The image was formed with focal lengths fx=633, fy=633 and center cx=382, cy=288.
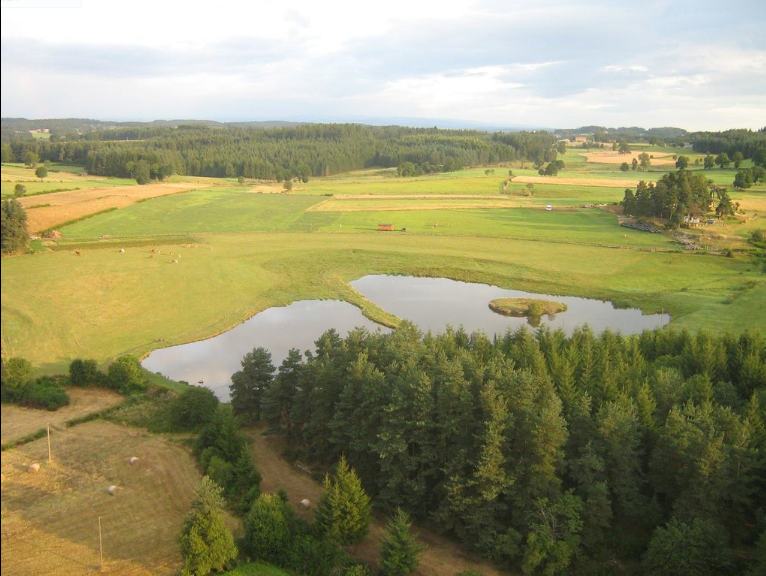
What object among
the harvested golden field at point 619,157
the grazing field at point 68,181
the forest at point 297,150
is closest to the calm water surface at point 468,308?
the grazing field at point 68,181

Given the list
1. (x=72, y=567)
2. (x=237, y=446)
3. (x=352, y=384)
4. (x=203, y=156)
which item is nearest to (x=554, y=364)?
(x=352, y=384)

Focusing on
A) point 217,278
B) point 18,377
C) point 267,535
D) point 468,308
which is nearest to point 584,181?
point 468,308

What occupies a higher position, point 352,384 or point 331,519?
point 352,384

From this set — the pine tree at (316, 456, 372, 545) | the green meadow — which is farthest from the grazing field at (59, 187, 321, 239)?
the pine tree at (316, 456, 372, 545)

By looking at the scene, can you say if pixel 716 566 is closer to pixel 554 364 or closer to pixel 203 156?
pixel 554 364

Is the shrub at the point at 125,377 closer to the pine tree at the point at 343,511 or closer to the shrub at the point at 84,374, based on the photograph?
the shrub at the point at 84,374
